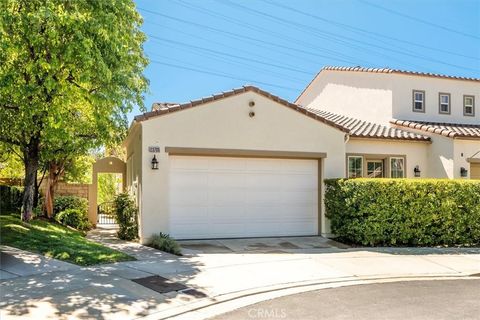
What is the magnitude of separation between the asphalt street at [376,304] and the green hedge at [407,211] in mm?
4596

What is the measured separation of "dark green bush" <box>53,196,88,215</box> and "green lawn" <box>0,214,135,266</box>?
4.91 m

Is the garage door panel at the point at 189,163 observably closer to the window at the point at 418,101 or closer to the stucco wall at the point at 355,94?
the stucco wall at the point at 355,94

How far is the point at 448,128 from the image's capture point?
723 inches

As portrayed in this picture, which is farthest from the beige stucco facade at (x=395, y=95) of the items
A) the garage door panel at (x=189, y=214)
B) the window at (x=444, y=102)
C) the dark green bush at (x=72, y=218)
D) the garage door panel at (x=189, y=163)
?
the dark green bush at (x=72, y=218)

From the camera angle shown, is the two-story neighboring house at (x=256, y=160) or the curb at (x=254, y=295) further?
the two-story neighboring house at (x=256, y=160)

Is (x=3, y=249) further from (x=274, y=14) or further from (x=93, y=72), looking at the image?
(x=274, y=14)

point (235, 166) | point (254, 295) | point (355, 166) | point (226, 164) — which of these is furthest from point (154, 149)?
point (355, 166)

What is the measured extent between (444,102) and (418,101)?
4.51 feet

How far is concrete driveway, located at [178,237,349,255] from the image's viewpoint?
12.1m

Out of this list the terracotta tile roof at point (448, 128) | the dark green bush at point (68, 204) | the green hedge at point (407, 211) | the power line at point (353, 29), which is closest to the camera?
the green hedge at point (407, 211)

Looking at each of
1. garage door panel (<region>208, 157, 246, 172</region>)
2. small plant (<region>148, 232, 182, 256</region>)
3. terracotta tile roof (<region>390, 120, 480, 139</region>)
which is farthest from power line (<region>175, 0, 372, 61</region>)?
small plant (<region>148, 232, 182, 256</region>)

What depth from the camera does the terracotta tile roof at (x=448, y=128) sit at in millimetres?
16719

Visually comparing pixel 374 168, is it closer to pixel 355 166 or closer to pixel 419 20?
pixel 355 166

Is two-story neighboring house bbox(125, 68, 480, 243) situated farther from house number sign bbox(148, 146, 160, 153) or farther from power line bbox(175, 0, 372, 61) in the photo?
power line bbox(175, 0, 372, 61)
